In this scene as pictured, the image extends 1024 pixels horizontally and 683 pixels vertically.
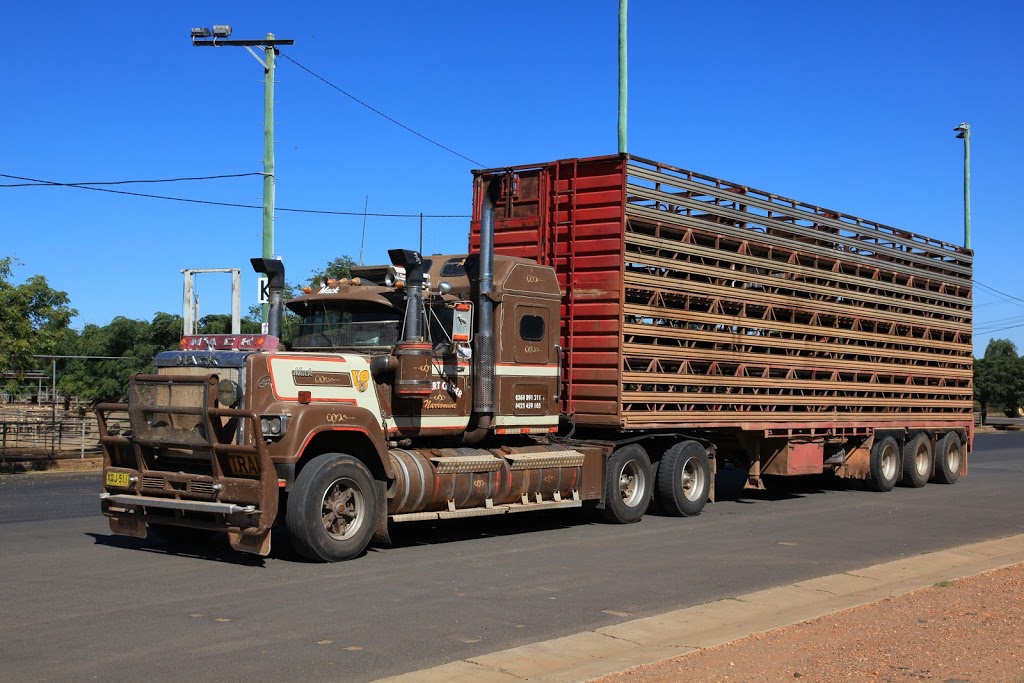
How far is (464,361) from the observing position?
12.2m

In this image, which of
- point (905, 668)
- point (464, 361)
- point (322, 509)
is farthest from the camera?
point (464, 361)

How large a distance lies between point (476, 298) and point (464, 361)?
0.74 metres

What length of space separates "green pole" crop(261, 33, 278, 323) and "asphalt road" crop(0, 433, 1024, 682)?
6461 millimetres

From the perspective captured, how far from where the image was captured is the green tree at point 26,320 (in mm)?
20906

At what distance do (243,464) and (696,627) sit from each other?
4.31 m

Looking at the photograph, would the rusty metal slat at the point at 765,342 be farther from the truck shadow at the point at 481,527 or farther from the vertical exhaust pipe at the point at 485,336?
the truck shadow at the point at 481,527

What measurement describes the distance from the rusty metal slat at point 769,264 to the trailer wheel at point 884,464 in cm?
268

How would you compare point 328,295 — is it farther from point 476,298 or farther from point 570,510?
point 570,510

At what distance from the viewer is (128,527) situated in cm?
1059

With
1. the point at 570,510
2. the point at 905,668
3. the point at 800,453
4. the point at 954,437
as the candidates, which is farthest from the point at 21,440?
the point at 905,668

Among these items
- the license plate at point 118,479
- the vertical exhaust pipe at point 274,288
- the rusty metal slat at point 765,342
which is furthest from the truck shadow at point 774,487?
the license plate at point 118,479

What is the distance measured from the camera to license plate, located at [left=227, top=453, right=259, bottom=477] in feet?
31.5

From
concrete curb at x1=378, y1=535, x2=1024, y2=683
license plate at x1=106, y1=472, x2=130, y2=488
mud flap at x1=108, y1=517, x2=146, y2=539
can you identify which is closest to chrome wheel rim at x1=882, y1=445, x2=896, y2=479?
concrete curb at x1=378, y1=535, x2=1024, y2=683

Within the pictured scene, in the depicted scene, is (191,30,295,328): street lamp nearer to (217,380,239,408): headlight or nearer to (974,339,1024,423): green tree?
(217,380,239,408): headlight
